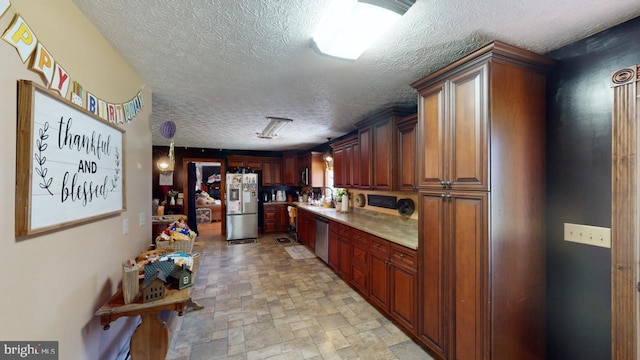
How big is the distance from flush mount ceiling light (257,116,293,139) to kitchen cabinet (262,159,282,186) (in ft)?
8.08

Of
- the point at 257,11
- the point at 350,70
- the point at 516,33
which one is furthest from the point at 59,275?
the point at 516,33

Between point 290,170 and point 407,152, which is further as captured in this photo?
point 290,170

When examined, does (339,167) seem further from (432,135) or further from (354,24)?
(354,24)

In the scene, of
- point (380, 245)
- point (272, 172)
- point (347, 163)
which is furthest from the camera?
point (272, 172)

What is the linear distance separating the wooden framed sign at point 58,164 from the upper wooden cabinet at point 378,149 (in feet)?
8.97

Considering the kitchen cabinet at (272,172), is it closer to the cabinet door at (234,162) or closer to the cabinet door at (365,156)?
the cabinet door at (234,162)

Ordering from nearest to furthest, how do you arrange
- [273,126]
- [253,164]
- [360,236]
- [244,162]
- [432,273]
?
[432,273] < [360,236] < [273,126] < [244,162] < [253,164]

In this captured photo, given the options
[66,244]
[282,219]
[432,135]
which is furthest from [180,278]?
[282,219]

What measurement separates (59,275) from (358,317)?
2.45 meters

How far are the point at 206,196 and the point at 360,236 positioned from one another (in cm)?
814

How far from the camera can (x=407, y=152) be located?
9.34 ft

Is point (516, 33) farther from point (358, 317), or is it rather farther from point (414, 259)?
point (358, 317)

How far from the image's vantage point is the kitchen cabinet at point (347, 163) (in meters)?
3.83

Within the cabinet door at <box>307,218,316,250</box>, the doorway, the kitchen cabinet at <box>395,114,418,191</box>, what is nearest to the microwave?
the cabinet door at <box>307,218,316,250</box>
